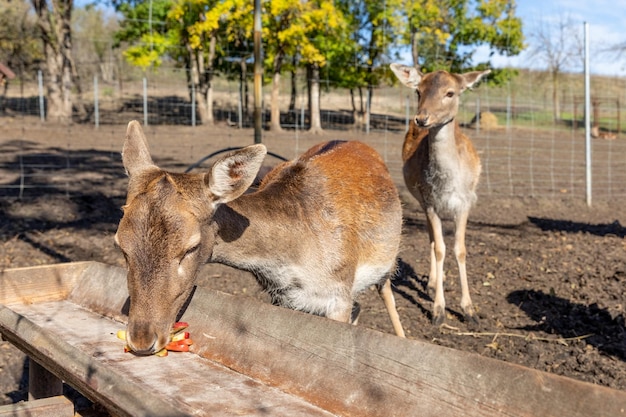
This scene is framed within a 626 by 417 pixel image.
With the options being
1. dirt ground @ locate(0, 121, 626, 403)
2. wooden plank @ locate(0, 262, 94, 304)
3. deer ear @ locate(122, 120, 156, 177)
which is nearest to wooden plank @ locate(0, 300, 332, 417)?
wooden plank @ locate(0, 262, 94, 304)

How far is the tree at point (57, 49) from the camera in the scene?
27.4 m

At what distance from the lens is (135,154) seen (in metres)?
3.41

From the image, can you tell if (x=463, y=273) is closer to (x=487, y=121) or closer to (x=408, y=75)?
(x=408, y=75)

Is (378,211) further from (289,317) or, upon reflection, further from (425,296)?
(425,296)

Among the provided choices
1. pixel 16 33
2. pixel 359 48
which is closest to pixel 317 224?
pixel 359 48

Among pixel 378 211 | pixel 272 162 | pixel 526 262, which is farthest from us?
pixel 272 162

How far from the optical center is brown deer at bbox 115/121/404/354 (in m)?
2.84

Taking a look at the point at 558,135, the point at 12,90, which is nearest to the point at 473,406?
the point at 558,135

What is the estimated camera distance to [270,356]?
3447mm

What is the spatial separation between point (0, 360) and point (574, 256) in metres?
6.34

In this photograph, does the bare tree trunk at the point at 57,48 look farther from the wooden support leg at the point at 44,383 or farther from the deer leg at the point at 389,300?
the wooden support leg at the point at 44,383

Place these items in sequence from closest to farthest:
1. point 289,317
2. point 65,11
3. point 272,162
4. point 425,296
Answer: point 289,317, point 425,296, point 272,162, point 65,11

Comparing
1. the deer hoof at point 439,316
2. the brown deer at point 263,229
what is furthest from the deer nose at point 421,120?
the deer hoof at point 439,316

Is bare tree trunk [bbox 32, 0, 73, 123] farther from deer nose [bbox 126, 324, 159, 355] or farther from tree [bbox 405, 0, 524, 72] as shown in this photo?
deer nose [bbox 126, 324, 159, 355]
